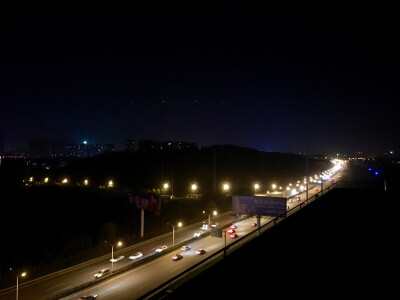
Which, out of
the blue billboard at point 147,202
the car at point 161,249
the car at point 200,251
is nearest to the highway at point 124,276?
the car at point 200,251

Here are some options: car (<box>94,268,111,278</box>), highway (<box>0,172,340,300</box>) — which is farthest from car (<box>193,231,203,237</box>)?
car (<box>94,268,111,278</box>)

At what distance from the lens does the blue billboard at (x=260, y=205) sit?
17.8 meters

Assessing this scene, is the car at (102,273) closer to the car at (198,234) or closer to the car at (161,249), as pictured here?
the car at (161,249)

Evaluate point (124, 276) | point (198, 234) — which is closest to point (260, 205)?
point (198, 234)

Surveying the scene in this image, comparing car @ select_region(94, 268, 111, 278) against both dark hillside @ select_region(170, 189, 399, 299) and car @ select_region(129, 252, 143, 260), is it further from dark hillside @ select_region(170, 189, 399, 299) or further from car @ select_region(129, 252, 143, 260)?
dark hillside @ select_region(170, 189, 399, 299)

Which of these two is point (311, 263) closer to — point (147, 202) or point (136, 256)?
point (136, 256)

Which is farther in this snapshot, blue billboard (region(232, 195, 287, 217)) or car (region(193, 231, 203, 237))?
car (region(193, 231, 203, 237))

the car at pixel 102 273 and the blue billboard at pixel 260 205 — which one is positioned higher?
the blue billboard at pixel 260 205

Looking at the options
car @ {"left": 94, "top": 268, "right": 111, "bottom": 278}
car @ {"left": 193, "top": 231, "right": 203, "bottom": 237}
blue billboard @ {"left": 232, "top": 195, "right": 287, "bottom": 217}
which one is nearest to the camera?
car @ {"left": 94, "top": 268, "right": 111, "bottom": 278}

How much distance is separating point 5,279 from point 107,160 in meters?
51.6

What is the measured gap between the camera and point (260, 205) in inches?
725

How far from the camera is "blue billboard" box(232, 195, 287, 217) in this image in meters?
17.8

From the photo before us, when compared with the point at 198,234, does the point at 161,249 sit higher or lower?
lower

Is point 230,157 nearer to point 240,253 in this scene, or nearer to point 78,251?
point 78,251
